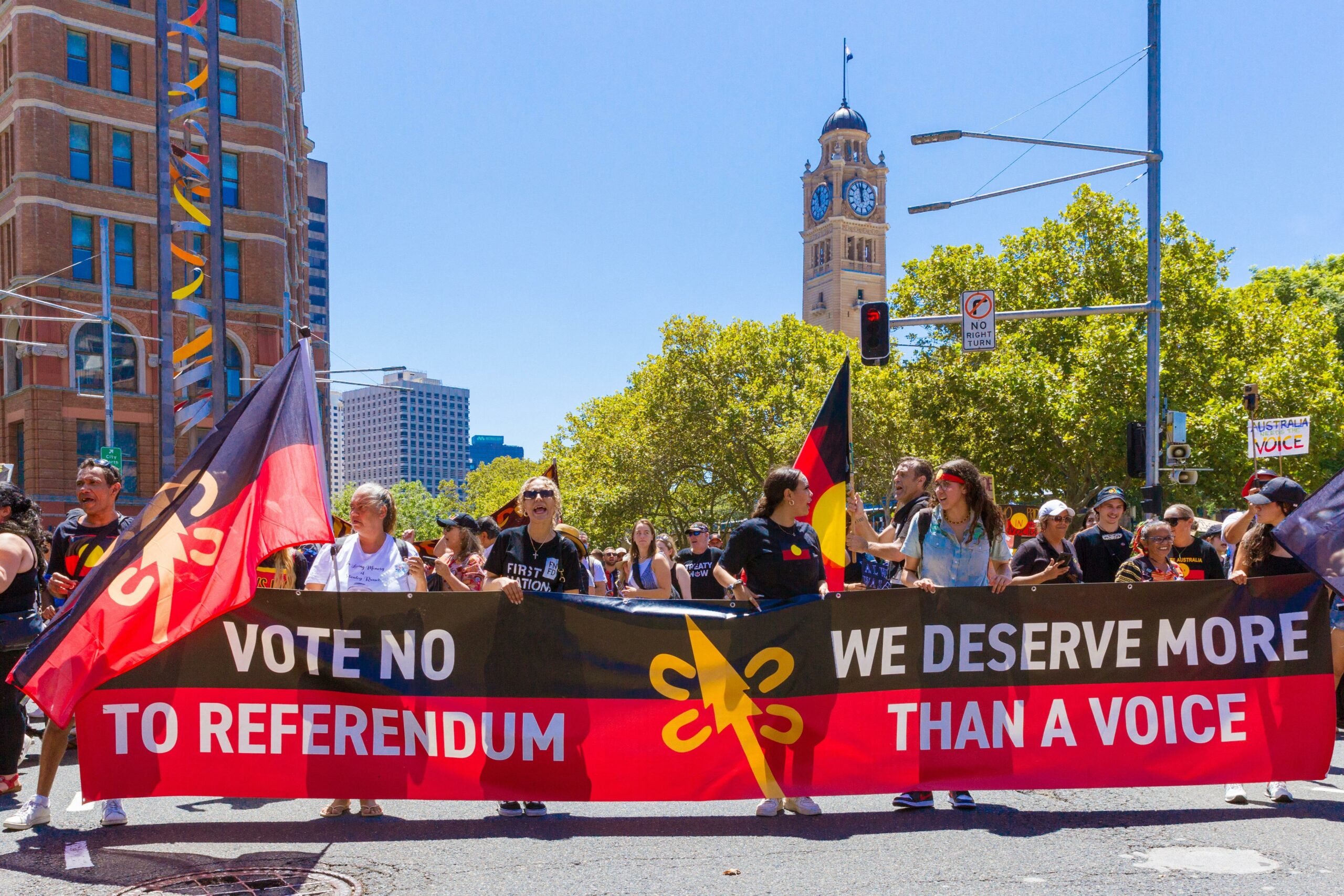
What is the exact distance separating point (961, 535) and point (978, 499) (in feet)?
0.72

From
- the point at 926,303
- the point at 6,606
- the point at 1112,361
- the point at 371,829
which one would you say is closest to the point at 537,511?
the point at 371,829

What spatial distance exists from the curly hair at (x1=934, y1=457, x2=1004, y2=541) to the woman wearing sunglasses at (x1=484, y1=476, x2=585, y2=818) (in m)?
2.17

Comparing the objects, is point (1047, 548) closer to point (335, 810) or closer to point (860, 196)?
point (335, 810)

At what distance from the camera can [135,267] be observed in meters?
37.8

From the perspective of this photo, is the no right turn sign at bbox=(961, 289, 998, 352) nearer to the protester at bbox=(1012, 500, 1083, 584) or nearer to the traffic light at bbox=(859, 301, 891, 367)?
the traffic light at bbox=(859, 301, 891, 367)

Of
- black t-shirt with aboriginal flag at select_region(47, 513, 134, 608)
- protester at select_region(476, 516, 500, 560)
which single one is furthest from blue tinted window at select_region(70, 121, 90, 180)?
black t-shirt with aboriginal flag at select_region(47, 513, 134, 608)

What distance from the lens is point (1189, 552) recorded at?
814 cm

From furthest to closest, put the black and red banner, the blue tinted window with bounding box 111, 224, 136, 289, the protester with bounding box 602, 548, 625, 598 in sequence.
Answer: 1. the blue tinted window with bounding box 111, 224, 136, 289
2. the protester with bounding box 602, 548, 625, 598
3. the black and red banner

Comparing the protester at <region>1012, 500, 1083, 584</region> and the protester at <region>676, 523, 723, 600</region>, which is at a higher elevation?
the protester at <region>1012, 500, 1083, 584</region>

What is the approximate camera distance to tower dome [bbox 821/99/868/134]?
4747 inches

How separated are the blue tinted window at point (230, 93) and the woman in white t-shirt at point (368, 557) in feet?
123

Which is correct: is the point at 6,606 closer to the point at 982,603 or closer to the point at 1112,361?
the point at 982,603

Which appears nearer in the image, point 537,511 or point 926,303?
point 537,511

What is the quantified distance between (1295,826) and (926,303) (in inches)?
1363
